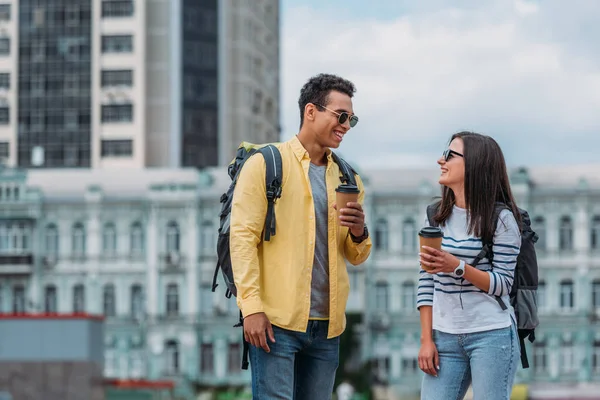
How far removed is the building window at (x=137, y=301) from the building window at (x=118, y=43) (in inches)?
523

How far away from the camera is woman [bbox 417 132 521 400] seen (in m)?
5.98

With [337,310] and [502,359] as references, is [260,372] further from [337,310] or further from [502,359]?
[502,359]

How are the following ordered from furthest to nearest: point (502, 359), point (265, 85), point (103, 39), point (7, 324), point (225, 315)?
point (265, 85), point (103, 39), point (225, 315), point (7, 324), point (502, 359)

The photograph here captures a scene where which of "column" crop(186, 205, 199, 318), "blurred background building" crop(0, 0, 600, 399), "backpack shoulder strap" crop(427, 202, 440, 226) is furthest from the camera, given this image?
"column" crop(186, 205, 199, 318)

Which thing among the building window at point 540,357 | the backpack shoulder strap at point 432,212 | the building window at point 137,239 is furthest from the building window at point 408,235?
the backpack shoulder strap at point 432,212

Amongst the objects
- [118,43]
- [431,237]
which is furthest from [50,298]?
[431,237]

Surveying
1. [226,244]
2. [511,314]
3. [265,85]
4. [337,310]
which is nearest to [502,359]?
[511,314]

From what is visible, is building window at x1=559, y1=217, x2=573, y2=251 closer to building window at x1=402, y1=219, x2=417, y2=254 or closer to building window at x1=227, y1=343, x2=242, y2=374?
building window at x1=402, y1=219, x2=417, y2=254

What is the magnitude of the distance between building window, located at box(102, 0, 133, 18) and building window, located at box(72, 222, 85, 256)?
39.9 ft

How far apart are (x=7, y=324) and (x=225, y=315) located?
24015 millimetres

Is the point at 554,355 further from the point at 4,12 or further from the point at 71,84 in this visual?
the point at 4,12

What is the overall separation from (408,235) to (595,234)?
856 cm

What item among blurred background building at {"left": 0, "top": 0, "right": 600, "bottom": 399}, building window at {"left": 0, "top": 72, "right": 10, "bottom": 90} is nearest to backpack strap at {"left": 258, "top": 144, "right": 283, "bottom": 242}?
blurred background building at {"left": 0, "top": 0, "right": 600, "bottom": 399}

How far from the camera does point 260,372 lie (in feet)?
19.8
